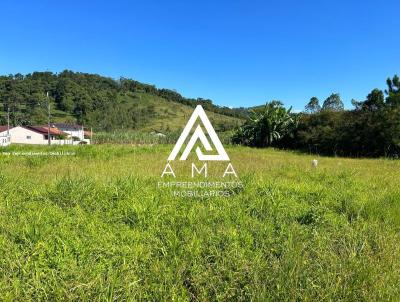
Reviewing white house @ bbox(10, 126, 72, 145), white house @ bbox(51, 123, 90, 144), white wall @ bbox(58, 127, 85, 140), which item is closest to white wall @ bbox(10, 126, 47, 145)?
white house @ bbox(10, 126, 72, 145)

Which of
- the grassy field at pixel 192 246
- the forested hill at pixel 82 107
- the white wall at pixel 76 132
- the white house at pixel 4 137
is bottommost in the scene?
the grassy field at pixel 192 246

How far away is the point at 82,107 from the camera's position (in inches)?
2731

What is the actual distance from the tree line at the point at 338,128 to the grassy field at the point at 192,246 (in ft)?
54.6

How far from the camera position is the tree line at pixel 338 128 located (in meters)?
18.6

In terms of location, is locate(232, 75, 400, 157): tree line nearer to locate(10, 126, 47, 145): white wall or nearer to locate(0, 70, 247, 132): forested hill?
locate(0, 70, 247, 132): forested hill

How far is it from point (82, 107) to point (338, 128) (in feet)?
205

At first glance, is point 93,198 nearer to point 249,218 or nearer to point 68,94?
point 249,218

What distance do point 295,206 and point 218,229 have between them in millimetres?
1540

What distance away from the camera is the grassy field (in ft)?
7.45

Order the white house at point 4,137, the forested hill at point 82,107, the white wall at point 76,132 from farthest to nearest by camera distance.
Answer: the forested hill at point 82,107
the white wall at point 76,132
the white house at point 4,137

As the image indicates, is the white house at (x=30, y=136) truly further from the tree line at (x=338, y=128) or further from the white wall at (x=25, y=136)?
the tree line at (x=338, y=128)

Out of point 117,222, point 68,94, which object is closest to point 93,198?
point 117,222

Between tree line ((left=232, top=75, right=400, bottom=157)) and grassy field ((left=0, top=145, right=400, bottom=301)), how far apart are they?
16.7m

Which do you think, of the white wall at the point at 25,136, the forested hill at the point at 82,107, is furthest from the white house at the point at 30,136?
the forested hill at the point at 82,107
